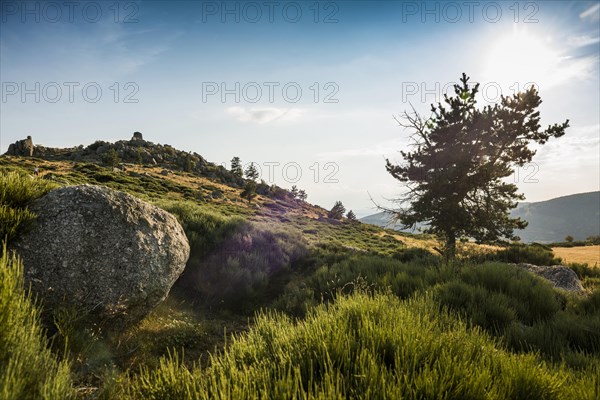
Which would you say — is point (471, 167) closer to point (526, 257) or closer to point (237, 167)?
point (526, 257)

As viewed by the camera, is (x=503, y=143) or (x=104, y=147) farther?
(x=104, y=147)

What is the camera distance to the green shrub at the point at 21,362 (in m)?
1.93

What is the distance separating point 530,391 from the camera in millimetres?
2488

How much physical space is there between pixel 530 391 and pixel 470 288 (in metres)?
3.76

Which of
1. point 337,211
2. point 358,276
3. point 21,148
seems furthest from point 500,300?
point 21,148

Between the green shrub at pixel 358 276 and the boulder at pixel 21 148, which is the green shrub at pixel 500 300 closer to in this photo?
the green shrub at pixel 358 276

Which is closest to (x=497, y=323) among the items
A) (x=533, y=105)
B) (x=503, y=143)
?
(x=503, y=143)

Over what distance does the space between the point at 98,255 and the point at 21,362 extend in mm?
3297

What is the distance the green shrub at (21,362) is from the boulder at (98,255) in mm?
2073

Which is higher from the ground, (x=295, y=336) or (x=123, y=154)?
(x=123, y=154)

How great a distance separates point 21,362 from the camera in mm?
1997

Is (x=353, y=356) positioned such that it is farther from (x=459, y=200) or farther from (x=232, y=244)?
(x=459, y=200)

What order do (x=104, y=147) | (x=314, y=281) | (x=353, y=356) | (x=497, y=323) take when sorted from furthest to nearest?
(x=104, y=147) → (x=314, y=281) → (x=497, y=323) → (x=353, y=356)

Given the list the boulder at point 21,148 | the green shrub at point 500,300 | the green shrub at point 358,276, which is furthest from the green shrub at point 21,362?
the boulder at point 21,148
